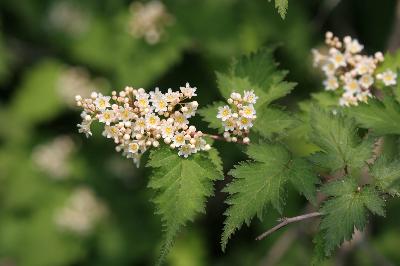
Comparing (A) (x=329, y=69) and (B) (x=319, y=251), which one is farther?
(A) (x=329, y=69)

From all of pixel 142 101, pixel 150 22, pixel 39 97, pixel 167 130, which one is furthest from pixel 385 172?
pixel 39 97

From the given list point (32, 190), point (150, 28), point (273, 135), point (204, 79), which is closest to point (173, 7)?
point (150, 28)

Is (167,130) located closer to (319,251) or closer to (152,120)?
(152,120)

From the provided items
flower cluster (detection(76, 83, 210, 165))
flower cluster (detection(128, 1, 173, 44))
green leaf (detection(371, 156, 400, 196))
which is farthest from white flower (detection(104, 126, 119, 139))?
flower cluster (detection(128, 1, 173, 44))

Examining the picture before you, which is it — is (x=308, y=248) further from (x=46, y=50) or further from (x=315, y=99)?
(x=46, y=50)

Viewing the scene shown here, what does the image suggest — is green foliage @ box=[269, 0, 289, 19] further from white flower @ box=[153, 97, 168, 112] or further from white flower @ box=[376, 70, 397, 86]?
white flower @ box=[376, 70, 397, 86]

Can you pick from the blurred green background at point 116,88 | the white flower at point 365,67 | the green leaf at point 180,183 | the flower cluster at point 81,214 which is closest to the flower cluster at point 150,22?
the blurred green background at point 116,88
